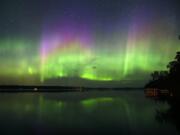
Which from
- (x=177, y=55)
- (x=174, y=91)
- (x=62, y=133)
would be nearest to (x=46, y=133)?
(x=62, y=133)

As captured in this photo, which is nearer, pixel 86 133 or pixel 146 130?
pixel 86 133

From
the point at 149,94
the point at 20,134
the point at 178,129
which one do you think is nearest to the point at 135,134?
the point at 178,129

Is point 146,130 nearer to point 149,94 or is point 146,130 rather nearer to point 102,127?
point 102,127

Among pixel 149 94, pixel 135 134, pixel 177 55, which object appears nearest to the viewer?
pixel 135 134

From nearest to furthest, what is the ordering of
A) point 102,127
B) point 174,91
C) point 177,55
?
1. point 102,127
2. point 174,91
3. point 177,55

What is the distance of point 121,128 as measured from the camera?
31.0 meters

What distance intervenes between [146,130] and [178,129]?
8.27ft

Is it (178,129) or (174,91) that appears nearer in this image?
(178,129)

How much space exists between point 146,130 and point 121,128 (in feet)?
7.39

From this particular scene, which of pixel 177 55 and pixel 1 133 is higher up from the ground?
pixel 177 55

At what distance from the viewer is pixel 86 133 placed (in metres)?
27.7

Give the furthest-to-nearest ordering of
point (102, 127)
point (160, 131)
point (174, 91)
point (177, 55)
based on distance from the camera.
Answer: point (177, 55) → point (174, 91) → point (102, 127) → point (160, 131)

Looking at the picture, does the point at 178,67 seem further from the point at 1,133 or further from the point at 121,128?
the point at 1,133

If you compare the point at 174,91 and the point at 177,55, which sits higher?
the point at 177,55
